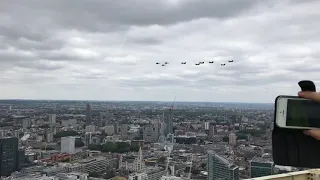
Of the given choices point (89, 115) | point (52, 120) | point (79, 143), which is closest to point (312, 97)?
point (79, 143)

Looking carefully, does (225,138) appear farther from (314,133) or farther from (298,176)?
(314,133)

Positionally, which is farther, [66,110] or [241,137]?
[66,110]

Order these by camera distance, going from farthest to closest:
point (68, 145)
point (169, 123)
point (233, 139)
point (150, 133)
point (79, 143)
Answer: point (79, 143), point (150, 133), point (68, 145), point (169, 123), point (233, 139)

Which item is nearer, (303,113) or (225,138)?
(303,113)

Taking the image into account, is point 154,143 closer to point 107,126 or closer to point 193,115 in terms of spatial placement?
point 193,115

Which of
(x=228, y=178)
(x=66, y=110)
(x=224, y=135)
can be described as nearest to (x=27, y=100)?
(x=66, y=110)

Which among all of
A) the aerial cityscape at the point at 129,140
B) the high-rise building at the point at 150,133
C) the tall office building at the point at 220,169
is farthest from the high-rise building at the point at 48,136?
the tall office building at the point at 220,169

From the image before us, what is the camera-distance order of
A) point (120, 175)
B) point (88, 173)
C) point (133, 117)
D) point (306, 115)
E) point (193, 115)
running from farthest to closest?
point (133, 117) → point (193, 115) → point (88, 173) → point (120, 175) → point (306, 115)
